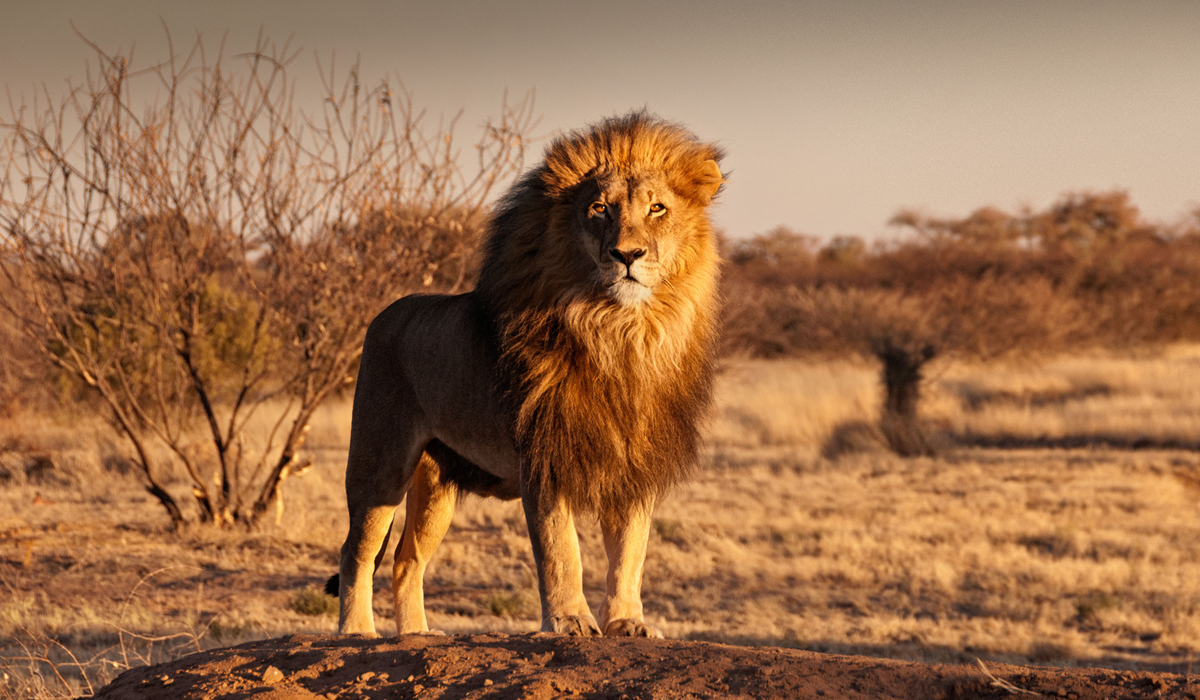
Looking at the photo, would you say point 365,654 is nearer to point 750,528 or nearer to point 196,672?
point 196,672

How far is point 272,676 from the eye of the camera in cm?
334

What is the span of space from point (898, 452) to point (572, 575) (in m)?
14.6

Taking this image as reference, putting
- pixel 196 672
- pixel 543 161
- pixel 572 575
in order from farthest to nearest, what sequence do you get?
pixel 543 161
pixel 572 575
pixel 196 672

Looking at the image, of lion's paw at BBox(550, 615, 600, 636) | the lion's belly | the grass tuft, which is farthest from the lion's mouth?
the grass tuft

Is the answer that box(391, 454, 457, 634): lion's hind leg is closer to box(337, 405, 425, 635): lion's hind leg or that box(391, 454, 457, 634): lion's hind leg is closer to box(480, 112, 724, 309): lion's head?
box(337, 405, 425, 635): lion's hind leg

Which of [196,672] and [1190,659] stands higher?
[196,672]

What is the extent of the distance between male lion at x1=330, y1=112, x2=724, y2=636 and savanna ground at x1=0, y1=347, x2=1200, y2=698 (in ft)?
2.92

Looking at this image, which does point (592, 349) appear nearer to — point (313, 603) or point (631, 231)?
point (631, 231)

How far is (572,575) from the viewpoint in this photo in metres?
4.00

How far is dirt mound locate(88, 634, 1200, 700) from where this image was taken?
314 cm

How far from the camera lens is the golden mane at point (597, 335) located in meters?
4.09

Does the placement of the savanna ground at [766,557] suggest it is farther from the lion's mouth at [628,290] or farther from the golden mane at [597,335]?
the lion's mouth at [628,290]

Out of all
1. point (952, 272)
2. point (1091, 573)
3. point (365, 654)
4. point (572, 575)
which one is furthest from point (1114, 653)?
point (952, 272)

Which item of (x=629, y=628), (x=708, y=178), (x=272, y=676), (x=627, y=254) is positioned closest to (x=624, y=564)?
(x=629, y=628)
